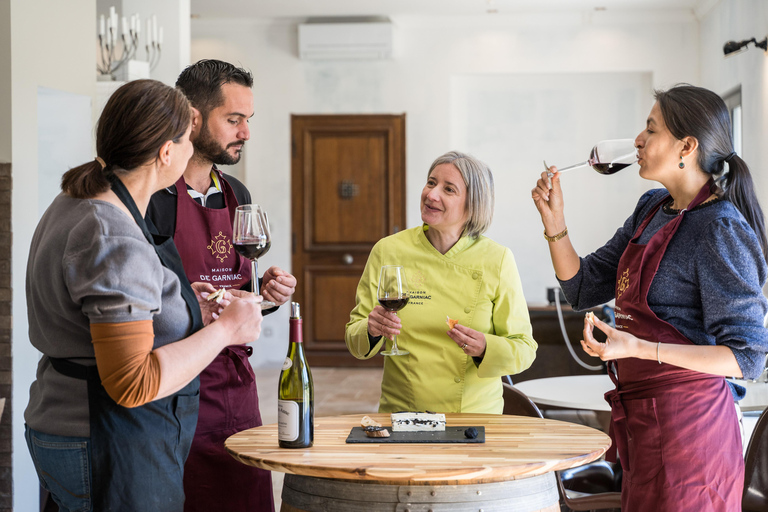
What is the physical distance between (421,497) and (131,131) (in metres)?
0.88

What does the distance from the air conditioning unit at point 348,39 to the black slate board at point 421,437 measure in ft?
21.2

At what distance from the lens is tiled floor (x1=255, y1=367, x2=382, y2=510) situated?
228 inches

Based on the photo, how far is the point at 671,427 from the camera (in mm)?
1625

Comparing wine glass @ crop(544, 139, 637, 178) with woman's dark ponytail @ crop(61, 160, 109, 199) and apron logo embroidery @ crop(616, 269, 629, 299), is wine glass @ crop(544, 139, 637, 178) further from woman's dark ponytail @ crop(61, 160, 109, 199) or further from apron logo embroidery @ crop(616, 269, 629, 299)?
woman's dark ponytail @ crop(61, 160, 109, 199)

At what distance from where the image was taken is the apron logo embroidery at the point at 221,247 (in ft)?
6.97

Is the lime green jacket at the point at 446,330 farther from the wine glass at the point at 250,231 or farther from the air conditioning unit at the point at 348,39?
the air conditioning unit at the point at 348,39

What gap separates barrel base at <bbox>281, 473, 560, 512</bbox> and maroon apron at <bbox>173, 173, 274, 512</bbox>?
0.61m

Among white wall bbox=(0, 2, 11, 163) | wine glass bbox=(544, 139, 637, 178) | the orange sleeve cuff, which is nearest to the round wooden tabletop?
the orange sleeve cuff

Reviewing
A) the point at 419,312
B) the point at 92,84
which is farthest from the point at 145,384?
the point at 92,84

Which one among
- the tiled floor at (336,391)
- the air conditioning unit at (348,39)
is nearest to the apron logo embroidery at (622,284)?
the tiled floor at (336,391)

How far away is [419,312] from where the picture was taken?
2.17 metres

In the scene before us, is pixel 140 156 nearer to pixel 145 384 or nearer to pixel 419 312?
pixel 145 384

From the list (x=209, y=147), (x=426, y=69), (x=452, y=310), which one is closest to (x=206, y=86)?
(x=209, y=147)

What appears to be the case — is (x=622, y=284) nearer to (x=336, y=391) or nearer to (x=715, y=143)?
(x=715, y=143)
